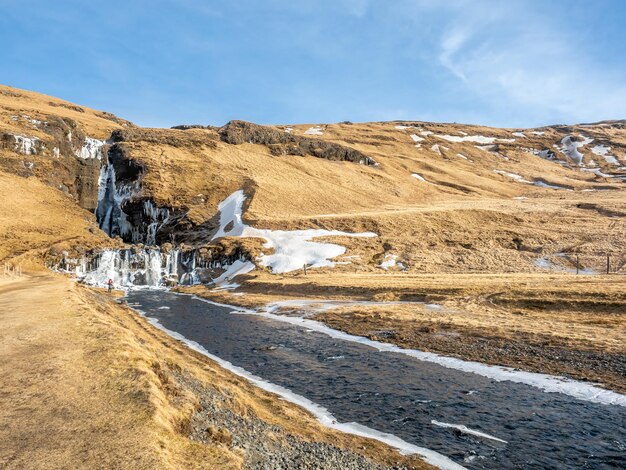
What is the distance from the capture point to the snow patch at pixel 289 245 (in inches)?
2221

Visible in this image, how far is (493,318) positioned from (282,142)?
94471 mm

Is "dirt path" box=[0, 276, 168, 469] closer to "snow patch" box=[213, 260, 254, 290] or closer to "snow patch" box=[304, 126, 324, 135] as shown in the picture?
"snow patch" box=[213, 260, 254, 290]

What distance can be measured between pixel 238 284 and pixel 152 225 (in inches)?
1416

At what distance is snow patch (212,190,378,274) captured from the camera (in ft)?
185

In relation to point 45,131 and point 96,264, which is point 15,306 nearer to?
point 96,264

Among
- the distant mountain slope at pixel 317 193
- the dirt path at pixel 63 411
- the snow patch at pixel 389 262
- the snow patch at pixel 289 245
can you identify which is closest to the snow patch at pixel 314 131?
the distant mountain slope at pixel 317 193

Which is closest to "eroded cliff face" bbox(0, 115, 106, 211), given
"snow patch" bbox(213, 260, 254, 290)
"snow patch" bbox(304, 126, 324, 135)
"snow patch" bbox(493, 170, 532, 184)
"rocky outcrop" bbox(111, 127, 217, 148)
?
"rocky outcrop" bbox(111, 127, 217, 148)

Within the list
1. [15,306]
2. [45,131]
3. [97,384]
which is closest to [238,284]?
[15,306]

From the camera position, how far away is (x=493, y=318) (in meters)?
26.8

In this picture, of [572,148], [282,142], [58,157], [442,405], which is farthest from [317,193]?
[572,148]

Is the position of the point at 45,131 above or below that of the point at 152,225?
above

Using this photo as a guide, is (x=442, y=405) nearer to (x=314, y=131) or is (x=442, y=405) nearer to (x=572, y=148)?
(x=314, y=131)

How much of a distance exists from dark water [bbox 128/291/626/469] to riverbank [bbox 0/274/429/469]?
171 centimetres

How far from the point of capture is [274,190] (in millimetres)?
84000
